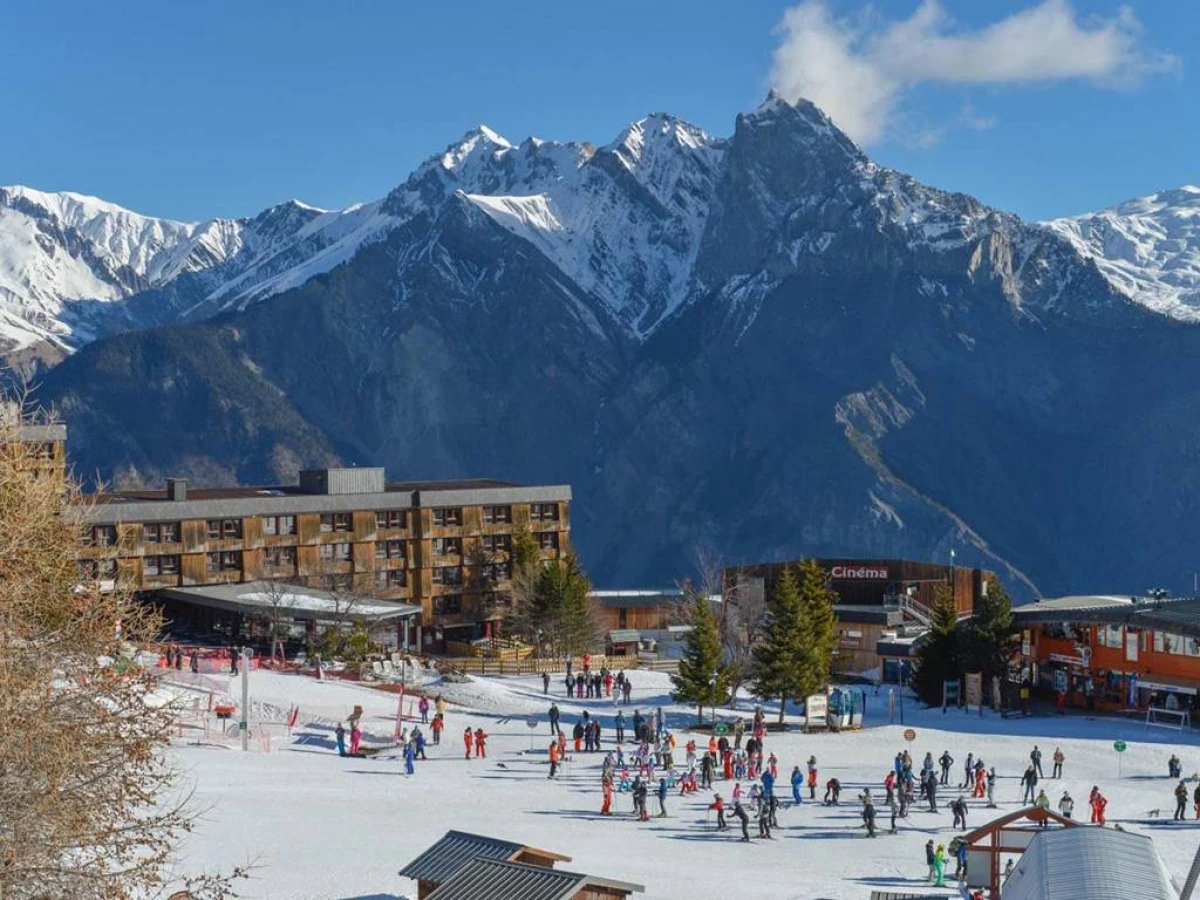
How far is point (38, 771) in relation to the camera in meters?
18.6

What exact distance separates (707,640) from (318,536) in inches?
1733

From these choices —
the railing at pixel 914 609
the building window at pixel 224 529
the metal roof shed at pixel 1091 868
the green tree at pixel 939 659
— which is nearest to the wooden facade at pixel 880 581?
the railing at pixel 914 609

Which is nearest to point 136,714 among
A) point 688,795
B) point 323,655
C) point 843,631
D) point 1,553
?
point 1,553

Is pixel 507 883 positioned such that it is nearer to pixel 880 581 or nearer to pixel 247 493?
pixel 880 581

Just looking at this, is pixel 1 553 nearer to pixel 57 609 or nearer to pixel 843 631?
pixel 57 609

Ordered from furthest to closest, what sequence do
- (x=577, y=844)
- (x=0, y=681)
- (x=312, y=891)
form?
(x=577, y=844)
(x=312, y=891)
(x=0, y=681)

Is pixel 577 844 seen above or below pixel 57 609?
below

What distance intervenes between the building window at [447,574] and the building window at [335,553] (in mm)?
7449

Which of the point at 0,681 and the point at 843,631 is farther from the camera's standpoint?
the point at 843,631

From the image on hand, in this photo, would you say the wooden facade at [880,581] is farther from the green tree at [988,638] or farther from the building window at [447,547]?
the green tree at [988,638]

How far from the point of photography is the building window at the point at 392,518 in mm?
110562

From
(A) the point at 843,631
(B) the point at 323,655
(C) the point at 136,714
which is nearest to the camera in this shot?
(C) the point at 136,714

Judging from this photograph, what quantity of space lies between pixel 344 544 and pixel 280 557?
18.2 feet

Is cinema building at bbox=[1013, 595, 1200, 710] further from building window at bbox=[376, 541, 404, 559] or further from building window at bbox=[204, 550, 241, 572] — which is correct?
building window at bbox=[204, 550, 241, 572]
